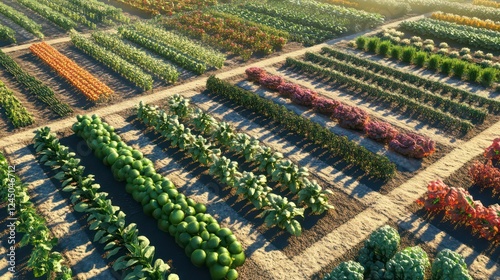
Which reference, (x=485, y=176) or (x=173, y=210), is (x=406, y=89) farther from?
(x=173, y=210)

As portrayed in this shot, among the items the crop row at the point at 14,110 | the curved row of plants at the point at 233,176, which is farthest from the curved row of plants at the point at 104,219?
the curved row of plants at the point at 233,176

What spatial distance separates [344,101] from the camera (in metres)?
19.3

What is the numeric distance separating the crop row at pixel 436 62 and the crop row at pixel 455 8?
538 inches

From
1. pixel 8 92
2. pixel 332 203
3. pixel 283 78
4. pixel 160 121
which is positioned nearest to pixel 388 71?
pixel 283 78

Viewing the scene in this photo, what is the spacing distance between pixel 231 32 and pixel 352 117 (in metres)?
13.7

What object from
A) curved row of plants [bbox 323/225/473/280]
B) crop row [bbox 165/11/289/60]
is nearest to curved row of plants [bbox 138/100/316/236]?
curved row of plants [bbox 323/225/473/280]

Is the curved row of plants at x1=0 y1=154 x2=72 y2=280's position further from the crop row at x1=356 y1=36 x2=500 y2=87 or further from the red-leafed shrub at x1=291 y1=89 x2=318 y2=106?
the crop row at x1=356 y1=36 x2=500 y2=87

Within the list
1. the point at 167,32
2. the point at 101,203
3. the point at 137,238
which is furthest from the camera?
the point at 167,32

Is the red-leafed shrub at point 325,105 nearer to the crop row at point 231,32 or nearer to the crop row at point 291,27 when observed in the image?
the crop row at point 231,32

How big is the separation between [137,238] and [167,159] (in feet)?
15.7

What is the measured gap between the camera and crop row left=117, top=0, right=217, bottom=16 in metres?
32.2

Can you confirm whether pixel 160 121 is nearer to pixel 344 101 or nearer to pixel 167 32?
pixel 344 101

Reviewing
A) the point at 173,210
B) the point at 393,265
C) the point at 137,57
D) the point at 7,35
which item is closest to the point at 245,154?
the point at 173,210

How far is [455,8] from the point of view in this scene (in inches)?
1401
